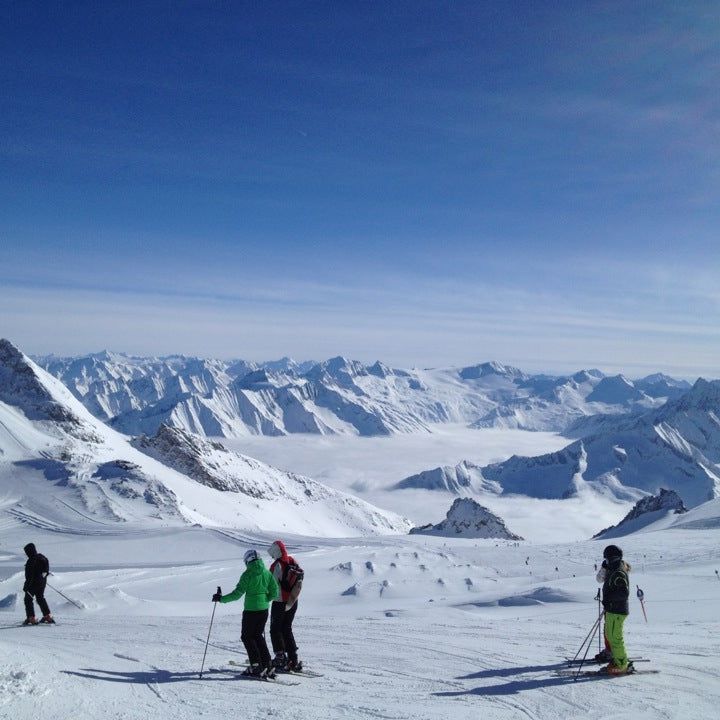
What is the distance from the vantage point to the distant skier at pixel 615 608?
9.14m

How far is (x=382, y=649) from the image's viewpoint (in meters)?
11.3

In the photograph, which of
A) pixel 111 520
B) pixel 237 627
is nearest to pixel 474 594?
pixel 237 627

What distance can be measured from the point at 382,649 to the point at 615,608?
4.35m

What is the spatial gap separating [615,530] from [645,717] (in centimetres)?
6427

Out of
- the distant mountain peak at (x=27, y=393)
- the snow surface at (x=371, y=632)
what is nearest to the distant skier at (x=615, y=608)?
the snow surface at (x=371, y=632)

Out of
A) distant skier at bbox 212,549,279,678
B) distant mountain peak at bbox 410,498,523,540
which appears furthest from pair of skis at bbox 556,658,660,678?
distant mountain peak at bbox 410,498,523,540

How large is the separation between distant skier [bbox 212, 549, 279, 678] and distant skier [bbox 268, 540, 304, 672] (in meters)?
0.33

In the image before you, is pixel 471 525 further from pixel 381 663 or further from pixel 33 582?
pixel 381 663

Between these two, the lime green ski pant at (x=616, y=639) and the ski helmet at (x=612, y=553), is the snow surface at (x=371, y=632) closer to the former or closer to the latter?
the lime green ski pant at (x=616, y=639)

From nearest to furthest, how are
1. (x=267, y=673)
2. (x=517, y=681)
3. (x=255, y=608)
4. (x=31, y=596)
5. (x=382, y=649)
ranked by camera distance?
(x=267, y=673) → (x=517, y=681) → (x=255, y=608) → (x=382, y=649) → (x=31, y=596)

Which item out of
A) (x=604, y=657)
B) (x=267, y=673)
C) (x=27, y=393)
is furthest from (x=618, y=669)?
(x=27, y=393)

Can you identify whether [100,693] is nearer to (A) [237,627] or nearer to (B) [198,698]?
(B) [198,698]

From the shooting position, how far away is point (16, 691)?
7.08 meters

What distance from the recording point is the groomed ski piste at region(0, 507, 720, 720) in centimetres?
749
